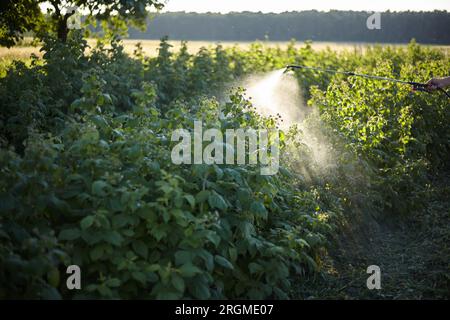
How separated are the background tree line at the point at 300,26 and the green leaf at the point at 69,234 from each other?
28866 millimetres

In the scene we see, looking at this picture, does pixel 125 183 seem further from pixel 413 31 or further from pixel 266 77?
pixel 413 31

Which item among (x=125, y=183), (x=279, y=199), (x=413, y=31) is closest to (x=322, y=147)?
(x=279, y=199)

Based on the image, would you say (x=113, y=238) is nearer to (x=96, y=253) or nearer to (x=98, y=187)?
(x=96, y=253)

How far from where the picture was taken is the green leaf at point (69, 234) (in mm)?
3840

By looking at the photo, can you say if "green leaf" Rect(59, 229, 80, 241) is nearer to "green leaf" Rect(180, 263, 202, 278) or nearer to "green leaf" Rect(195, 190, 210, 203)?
"green leaf" Rect(180, 263, 202, 278)

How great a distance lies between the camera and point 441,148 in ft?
30.8

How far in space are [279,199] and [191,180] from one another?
1.38 meters

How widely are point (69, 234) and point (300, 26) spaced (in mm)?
35816

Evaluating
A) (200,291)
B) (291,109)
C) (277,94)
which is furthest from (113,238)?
(277,94)

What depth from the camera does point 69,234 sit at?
12.6ft

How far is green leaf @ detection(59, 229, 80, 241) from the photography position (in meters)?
3.84

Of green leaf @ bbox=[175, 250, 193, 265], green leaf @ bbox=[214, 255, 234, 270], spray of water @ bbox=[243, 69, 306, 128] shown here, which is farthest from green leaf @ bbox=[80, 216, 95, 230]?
spray of water @ bbox=[243, 69, 306, 128]

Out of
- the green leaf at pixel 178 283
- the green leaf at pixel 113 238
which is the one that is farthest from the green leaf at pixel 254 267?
the green leaf at pixel 113 238

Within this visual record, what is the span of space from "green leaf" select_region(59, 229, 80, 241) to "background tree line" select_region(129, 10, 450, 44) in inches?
1136
